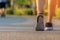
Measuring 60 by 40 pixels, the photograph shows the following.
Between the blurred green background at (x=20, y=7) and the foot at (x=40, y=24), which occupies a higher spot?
the foot at (x=40, y=24)

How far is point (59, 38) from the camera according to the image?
330 centimetres

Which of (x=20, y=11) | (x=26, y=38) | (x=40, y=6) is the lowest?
(x=20, y=11)

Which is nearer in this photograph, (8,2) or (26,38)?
(26,38)

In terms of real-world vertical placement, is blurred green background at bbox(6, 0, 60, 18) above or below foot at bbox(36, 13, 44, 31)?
below

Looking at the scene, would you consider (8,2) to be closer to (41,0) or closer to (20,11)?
(20,11)

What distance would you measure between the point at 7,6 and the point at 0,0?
8.21 ft

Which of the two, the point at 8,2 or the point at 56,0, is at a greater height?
the point at 56,0

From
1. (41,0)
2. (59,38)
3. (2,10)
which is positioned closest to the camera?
(59,38)

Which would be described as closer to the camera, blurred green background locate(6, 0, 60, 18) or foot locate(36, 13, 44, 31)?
foot locate(36, 13, 44, 31)

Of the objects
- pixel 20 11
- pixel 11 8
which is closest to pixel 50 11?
pixel 20 11

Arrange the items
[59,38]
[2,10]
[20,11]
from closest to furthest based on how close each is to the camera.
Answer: [59,38], [2,10], [20,11]

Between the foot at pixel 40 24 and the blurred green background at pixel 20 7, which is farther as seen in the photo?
the blurred green background at pixel 20 7

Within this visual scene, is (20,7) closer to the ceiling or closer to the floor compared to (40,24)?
closer to the floor

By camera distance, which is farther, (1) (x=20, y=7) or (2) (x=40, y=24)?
(1) (x=20, y=7)
